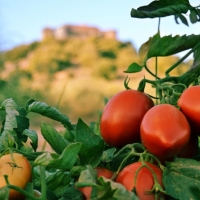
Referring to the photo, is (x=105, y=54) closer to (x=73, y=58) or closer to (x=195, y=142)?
(x=73, y=58)

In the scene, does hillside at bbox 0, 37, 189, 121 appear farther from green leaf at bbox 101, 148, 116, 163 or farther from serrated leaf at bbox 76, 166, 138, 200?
serrated leaf at bbox 76, 166, 138, 200

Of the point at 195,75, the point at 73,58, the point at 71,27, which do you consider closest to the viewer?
the point at 195,75

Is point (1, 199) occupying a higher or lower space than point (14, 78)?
higher

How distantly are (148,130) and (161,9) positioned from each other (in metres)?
0.24

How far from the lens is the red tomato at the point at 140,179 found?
0.59 m

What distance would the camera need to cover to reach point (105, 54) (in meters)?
11.4

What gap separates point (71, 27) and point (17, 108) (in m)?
16.0

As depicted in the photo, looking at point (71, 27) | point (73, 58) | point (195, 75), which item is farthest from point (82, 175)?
point (71, 27)

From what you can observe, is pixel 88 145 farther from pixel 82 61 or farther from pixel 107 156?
pixel 82 61

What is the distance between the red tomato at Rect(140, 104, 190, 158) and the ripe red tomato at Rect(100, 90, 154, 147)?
5cm

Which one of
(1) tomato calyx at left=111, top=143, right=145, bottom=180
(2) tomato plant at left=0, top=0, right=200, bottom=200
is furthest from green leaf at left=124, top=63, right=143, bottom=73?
(1) tomato calyx at left=111, top=143, right=145, bottom=180

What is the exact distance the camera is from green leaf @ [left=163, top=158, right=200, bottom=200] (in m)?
0.59

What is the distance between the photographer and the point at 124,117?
695 mm

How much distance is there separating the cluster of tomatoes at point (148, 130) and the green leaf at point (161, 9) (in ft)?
0.41
